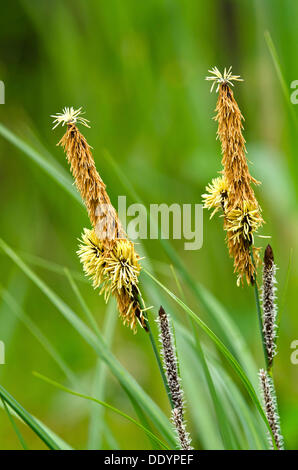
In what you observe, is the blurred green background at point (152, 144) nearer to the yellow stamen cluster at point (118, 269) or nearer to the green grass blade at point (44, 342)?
the green grass blade at point (44, 342)

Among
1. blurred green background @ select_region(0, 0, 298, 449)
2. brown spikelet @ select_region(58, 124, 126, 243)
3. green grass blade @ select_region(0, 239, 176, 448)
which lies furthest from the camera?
blurred green background @ select_region(0, 0, 298, 449)

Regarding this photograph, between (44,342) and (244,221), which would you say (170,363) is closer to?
(244,221)

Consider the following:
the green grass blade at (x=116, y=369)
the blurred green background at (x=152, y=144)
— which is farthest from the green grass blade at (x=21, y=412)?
the blurred green background at (x=152, y=144)

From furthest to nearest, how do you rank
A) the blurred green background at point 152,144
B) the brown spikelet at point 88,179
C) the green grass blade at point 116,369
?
the blurred green background at point 152,144 → the green grass blade at point 116,369 → the brown spikelet at point 88,179

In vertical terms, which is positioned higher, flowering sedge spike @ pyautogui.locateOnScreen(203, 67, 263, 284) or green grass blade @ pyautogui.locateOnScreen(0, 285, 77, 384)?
flowering sedge spike @ pyautogui.locateOnScreen(203, 67, 263, 284)

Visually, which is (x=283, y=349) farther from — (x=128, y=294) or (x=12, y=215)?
(x=12, y=215)

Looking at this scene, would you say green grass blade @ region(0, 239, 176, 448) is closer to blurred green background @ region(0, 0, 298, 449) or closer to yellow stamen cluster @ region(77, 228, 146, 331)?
yellow stamen cluster @ region(77, 228, 146, 331)

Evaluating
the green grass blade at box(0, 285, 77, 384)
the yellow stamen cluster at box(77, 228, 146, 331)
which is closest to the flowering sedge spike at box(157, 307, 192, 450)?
the yellow stamen cluster at box(77, 228, 146, 331)
